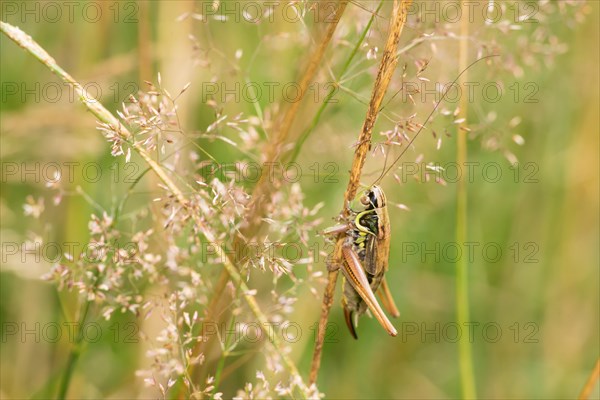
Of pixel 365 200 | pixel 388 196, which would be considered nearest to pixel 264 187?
pixel 365 200

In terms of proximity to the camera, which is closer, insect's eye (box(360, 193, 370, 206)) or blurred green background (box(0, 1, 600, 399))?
insect's eye (box(360, 193, 370, 206))

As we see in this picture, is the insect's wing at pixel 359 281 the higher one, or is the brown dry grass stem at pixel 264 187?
the brown dry grass stem at pixel 264 187

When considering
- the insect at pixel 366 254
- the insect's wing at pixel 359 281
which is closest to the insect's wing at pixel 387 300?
the insect at pixel 366 254

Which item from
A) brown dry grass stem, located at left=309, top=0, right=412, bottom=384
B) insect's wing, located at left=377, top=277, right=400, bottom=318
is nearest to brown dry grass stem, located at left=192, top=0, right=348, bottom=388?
brown dry grass stem, located at left=309, top=0, right=412, bottom=384

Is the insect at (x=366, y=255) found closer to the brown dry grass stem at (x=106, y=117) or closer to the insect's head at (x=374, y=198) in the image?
the insect's head at (x=374, y=198)

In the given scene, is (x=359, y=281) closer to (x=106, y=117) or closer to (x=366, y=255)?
(x=366, y=255)

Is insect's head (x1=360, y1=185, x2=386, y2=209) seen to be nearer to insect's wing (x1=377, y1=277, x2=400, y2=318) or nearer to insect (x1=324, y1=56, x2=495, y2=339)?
insect (x1=324, y1=56, x2=495, y2=339)
